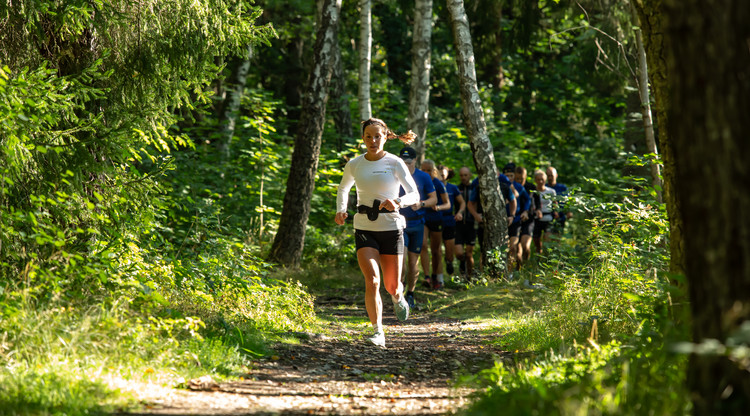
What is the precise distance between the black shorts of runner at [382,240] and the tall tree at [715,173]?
429 centimetres

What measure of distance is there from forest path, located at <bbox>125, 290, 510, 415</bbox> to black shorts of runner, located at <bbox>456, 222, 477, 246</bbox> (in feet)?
17.0

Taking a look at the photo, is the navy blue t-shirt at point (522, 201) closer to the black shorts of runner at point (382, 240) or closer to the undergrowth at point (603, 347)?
the undergrowth at point (603, 347)

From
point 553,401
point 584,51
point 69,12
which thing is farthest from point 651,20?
point 584,51

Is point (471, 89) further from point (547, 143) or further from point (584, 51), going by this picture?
point (547, 143)

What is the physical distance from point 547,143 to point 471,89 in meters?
14.0

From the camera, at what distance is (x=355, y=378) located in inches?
224

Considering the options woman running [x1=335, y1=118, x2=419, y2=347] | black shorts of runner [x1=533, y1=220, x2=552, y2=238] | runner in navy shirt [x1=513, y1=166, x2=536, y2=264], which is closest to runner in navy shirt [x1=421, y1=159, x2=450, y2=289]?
runner in navy shirt [x1=513, y1=166, x2=536, y2=264]

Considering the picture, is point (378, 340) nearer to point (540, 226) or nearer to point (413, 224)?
point (413, 224)

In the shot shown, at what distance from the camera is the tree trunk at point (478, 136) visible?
1296 cm

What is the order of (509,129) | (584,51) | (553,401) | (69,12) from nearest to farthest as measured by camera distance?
(553,401) < (69,12) < (584,51) < (509,129)

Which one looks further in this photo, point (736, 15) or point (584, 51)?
point (584, 51)

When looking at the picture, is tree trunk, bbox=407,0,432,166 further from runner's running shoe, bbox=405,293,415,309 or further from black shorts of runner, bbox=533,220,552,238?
runner's running shoe, bbox=405,293,415,309

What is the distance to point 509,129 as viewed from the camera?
24672 millimetres

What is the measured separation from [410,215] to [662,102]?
21.3 ft
